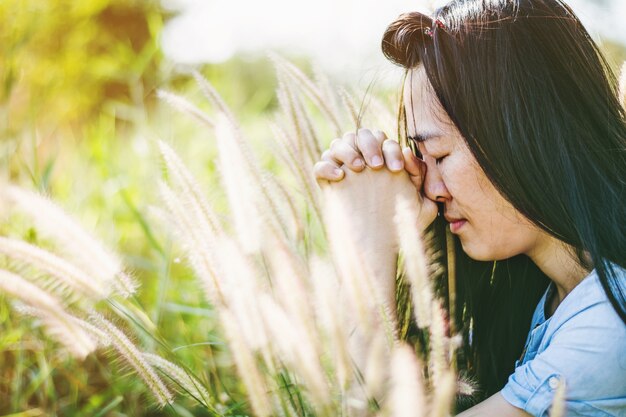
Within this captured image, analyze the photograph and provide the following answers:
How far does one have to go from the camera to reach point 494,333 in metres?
1.70

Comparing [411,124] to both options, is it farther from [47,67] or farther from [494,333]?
[47,67]

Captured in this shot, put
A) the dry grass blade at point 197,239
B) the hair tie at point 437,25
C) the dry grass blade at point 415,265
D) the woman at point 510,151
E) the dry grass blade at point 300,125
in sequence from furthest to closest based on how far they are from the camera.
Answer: the dry grass blade at point 300,125, the hair tie at point 437,25, the woman at point 510,151, the dry grass blade at point 197,239, the dry grass blade at point 415,265

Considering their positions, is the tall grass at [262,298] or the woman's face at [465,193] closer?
the tall grass at [262,298]

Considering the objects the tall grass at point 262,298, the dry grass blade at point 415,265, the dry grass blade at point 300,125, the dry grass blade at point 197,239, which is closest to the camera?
the tall grass at point 262,298

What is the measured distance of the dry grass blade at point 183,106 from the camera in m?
1.42

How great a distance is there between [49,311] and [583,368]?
96 cm

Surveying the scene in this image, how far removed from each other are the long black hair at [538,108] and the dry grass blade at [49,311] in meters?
0.90

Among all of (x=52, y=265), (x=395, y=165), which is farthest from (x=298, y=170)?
(x=52, y=265)

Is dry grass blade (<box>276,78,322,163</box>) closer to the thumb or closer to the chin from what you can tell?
the thumb

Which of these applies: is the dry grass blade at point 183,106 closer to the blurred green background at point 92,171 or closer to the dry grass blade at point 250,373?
the blurred green background at point 92,171

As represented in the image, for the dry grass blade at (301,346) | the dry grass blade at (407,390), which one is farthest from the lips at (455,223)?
the dry grass blade at (407,390)

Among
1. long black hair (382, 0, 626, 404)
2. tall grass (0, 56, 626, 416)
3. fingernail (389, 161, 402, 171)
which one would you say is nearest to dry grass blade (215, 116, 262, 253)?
tall grass (0, 56, 626, 416)

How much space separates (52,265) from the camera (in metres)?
1.10

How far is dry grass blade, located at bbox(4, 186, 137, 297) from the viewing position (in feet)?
3.78
